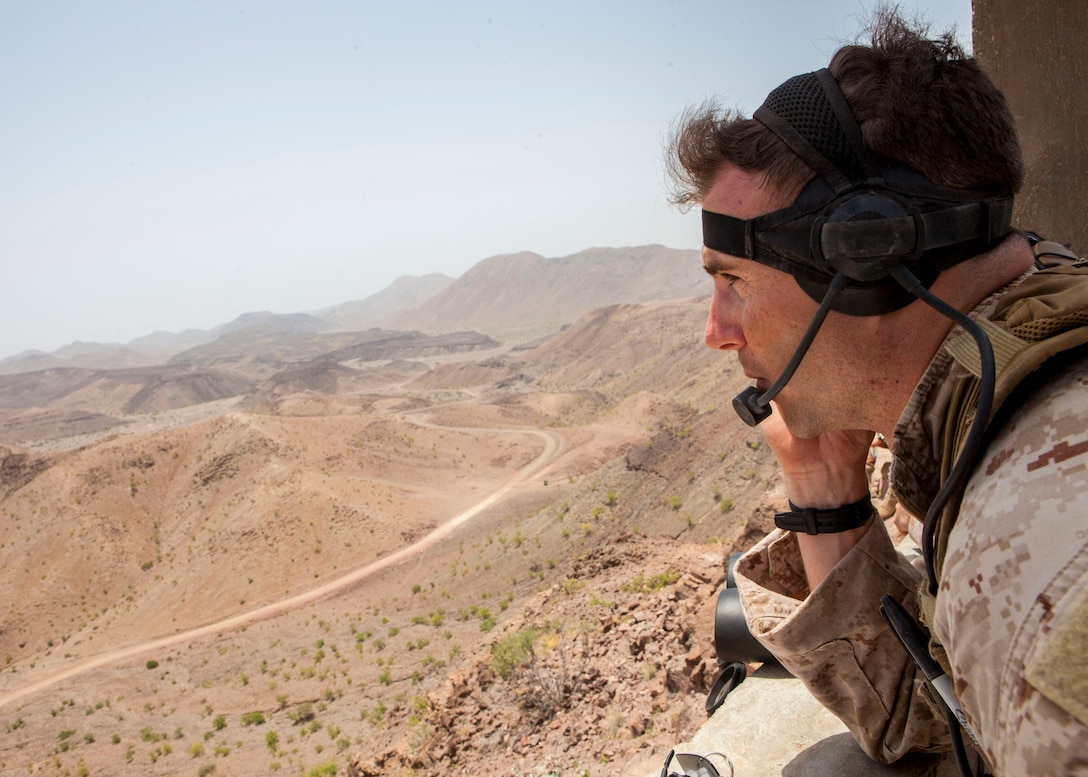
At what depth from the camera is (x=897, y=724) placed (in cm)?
199

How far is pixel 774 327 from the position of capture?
5.31 feet

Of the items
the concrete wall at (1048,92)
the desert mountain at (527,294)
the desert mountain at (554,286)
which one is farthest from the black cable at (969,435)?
the desert mountain at (554,286)

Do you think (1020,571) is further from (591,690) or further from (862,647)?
(591,690)

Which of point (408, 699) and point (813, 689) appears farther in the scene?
point (408, 699)

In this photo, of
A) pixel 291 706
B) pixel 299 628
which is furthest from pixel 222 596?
pixel 291 706

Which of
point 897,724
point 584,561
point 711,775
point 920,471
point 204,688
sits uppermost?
point 920,471

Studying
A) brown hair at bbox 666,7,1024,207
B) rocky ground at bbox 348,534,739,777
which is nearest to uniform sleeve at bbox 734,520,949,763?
brown hair at bbox 666,7,1024,207

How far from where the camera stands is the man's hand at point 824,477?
1.93 m

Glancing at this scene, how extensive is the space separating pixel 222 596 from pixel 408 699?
14.6 meters

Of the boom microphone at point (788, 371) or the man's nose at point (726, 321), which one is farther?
the man's nose at point (726, 321)

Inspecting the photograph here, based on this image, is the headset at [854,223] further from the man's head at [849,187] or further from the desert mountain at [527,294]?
the desert mountain at [527,294]

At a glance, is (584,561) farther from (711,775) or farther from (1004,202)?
(1004,202)

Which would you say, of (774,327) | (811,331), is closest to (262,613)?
(774,327)

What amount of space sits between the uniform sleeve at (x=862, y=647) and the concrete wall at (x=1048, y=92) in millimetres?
2928
